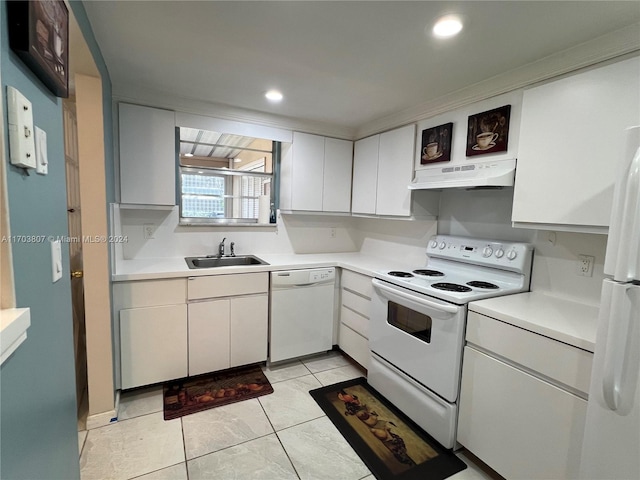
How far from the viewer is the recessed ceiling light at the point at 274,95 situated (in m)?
2.24

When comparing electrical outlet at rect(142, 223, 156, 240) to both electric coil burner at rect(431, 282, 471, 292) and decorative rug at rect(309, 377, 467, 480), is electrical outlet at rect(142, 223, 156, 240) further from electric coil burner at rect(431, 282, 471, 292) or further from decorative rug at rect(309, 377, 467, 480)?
electric coil burner at rect(431, 282, 471, 292)

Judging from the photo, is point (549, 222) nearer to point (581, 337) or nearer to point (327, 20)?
point (581, 337)

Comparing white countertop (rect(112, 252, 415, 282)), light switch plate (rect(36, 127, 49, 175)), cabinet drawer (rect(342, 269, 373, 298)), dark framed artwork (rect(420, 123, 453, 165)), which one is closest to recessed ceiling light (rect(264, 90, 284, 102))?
dark framed artwork (rect(420, 123, 453, 165))

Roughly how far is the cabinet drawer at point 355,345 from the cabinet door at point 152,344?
1348 mm

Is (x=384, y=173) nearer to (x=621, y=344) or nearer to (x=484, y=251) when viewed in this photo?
(x=484, y=251)

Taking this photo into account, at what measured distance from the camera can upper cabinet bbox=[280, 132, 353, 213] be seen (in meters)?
2.95

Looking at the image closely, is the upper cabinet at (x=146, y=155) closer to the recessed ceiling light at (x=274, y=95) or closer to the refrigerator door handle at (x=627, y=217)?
the recessed ceiling light at (x=274, y=95)

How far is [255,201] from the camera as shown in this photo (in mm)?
3094

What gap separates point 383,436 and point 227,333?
1336 millimetres

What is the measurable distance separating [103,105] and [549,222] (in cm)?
256

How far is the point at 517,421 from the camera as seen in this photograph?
1452 mm

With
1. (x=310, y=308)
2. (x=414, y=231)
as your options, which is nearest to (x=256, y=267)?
(x=310, y=308)

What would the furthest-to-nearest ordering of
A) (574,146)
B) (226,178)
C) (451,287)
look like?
(226,178) < (451,287) < (574,146)

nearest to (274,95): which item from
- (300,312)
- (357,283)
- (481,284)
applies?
(357,283)
